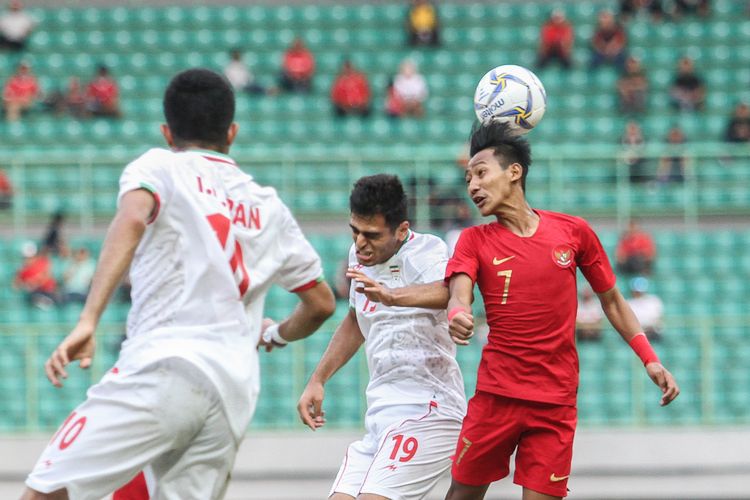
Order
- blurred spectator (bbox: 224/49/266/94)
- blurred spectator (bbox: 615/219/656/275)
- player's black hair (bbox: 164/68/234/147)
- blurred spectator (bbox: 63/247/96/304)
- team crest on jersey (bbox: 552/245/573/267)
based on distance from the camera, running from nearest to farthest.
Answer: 1. player's black hair (bbox: 164/68/234/147)
2. team crest on jersey (bbox: 552/245/573/267)
3. blurred spectator (bbox: 63/247/96/304)
4. blurred spectator (bbox: 615/219/656/275)
5. blurred spectator (bbox: 224/49/266/94)

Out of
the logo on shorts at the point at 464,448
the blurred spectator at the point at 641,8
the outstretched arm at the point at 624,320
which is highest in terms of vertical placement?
the blurred spectator at the point at 641,8

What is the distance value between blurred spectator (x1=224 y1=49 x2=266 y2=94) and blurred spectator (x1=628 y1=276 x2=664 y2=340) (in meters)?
6.96

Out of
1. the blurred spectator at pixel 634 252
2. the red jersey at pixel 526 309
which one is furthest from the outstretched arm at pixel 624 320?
the blurred spectator at pixel 634 252

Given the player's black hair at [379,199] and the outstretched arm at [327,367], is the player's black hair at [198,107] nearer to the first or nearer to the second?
the player's black hair at [379,199]

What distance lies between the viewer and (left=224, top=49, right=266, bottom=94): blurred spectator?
1923 cm

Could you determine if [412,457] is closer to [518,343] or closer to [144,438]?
[518,343]

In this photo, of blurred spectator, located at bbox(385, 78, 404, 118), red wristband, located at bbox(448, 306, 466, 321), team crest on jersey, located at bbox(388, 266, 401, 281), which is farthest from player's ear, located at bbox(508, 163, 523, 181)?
blurred spectator, located at bbox(385, 78, 404, 118)

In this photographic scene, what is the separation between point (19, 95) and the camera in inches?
744

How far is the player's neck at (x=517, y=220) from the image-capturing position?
226 inches

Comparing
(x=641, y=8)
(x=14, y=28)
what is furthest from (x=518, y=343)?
(x=14, y=28)

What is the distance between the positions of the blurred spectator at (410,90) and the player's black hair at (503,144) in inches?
508

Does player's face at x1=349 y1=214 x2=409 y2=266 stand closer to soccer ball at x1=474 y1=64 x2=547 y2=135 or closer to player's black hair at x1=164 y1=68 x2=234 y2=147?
soccer ball at x1=474 y1=64 x2=547 y2=135

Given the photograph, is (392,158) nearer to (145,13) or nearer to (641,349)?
(145,13)

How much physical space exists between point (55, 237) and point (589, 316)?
6400mm
